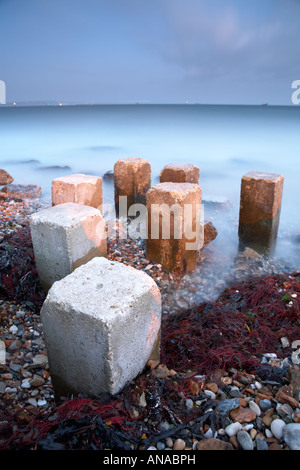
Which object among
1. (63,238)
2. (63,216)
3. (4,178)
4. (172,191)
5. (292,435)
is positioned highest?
(172,191)

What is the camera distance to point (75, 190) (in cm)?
539

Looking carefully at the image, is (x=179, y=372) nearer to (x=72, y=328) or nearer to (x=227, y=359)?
(x=227, y=359)

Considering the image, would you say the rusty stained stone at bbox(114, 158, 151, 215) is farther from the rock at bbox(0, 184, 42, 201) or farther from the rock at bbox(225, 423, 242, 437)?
the rock at bbox(225, 423, 242, 437)

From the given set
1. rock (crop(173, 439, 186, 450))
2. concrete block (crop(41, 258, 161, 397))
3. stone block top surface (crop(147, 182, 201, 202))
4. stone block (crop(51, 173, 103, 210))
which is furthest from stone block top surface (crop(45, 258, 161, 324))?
stone block (crop(51, 173, 103, 210))

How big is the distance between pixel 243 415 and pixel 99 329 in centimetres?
100

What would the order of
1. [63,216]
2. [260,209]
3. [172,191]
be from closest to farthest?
[63,216], [172,191], [260,209]

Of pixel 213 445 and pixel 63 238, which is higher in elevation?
pixel 63 238

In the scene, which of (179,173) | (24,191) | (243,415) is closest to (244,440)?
(243,415)

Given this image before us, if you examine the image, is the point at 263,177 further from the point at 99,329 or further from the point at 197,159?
the point at 197,159

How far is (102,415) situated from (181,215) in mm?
2742

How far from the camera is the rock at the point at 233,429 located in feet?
6.54

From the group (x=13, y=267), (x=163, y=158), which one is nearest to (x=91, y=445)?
(x=13, y=267)

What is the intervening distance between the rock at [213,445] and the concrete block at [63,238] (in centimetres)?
225

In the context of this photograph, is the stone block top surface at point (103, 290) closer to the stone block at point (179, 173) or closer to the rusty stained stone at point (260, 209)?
the rusty stained stone at point (260, 209)
